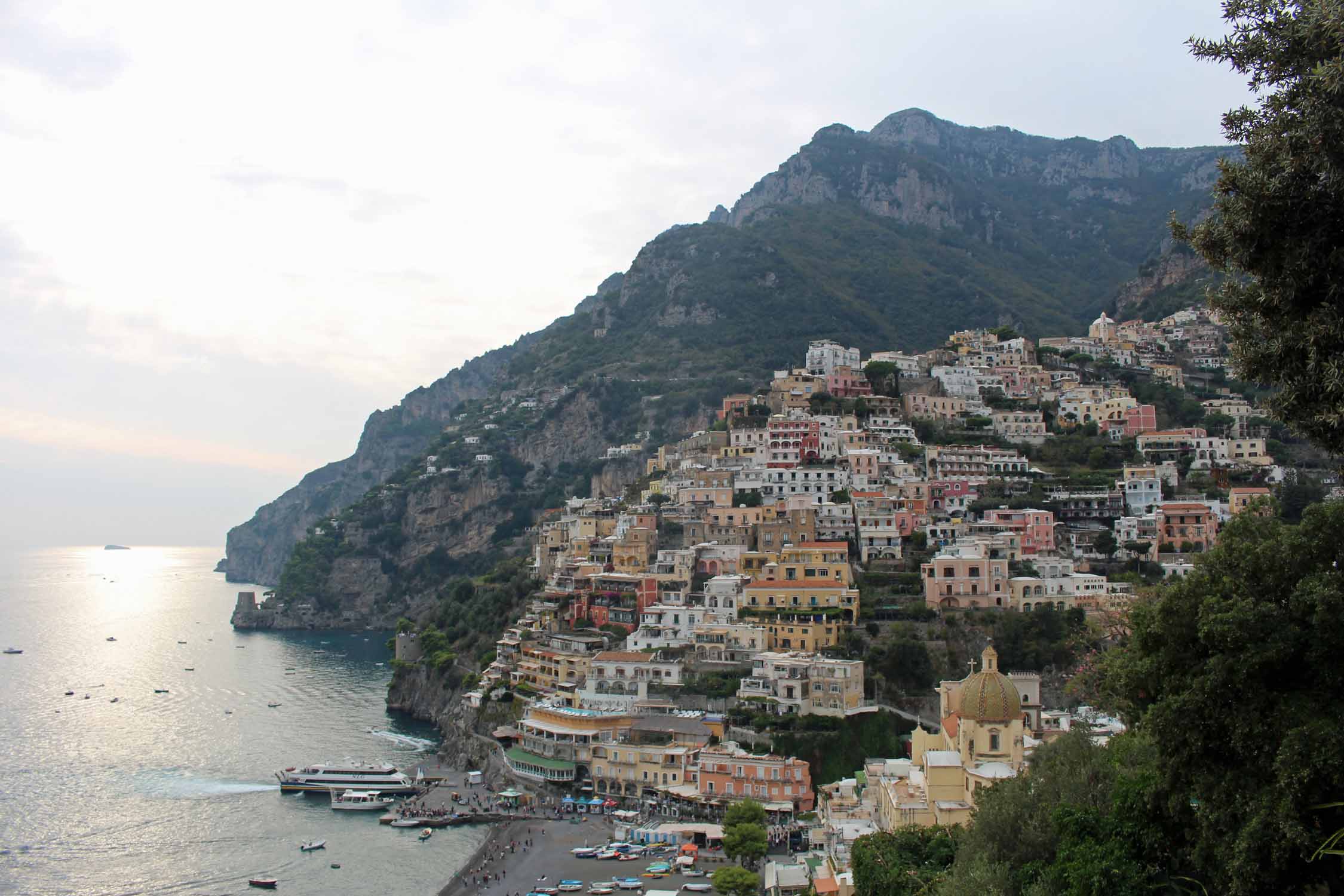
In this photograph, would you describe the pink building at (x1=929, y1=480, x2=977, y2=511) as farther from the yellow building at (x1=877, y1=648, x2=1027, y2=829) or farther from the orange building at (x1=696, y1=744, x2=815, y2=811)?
the yellow building at (x1=877, y1=648, x2=1027, y2=829)

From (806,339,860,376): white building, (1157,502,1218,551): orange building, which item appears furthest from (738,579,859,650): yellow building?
(806,339,860,376): white building

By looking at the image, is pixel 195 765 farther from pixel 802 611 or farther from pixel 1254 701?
pixel 1254 701

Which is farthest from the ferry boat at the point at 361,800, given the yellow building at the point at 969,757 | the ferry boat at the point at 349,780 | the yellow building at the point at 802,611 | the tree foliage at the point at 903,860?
the tree foliage at the point at 903,860

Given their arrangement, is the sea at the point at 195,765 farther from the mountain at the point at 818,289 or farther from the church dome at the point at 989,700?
the mountain at the point at 818,289

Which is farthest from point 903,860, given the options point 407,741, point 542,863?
point 407,741

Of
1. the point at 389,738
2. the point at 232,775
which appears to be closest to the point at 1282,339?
the point at 232,775

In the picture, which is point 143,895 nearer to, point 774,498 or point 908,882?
point 908,882
